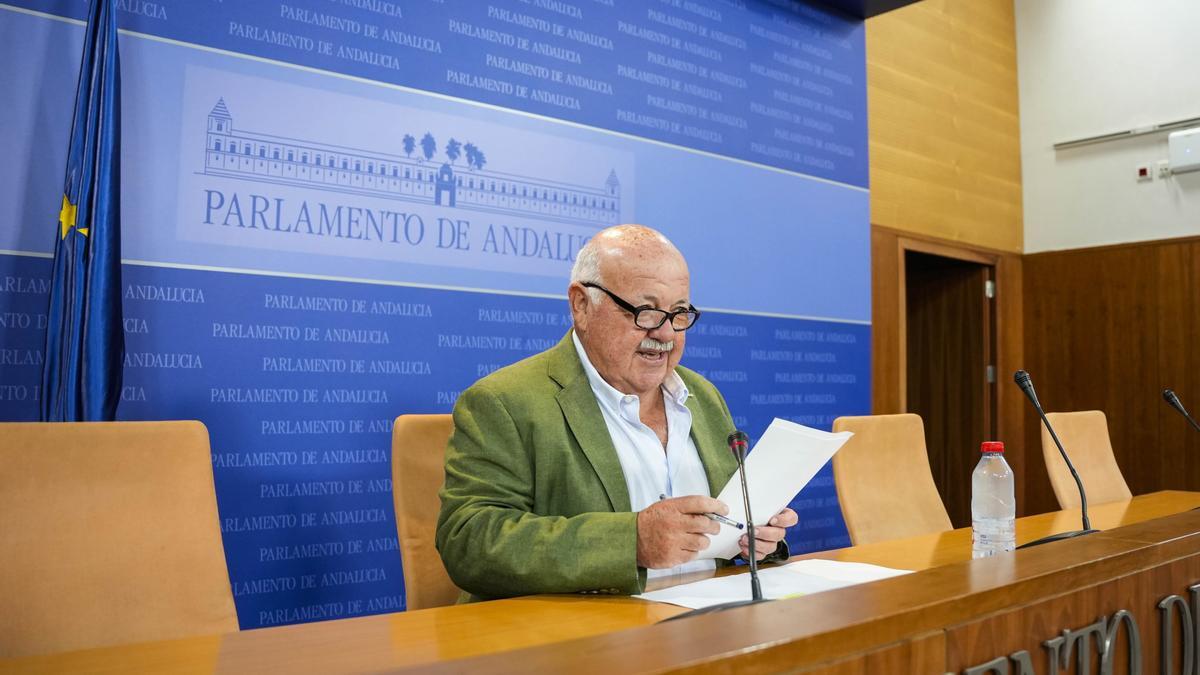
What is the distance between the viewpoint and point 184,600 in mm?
1564

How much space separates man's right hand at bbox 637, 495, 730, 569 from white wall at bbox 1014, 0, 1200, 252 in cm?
558

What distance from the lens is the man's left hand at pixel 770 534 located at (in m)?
1.63

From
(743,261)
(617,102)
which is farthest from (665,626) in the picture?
(743,261)

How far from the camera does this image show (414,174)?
325cm

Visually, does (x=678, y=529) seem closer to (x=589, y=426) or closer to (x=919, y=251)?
(x=589, y=426)

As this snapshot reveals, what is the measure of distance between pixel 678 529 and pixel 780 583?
0.83 ft

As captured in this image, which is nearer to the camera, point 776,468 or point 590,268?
point 776,468

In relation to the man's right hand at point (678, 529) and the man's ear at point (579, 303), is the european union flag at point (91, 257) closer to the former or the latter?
the man's ear at point (579, 303)

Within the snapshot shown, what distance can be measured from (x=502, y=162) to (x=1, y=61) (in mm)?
1648

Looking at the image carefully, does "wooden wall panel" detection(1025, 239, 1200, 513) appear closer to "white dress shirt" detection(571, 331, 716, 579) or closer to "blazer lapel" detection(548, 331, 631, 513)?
"white dress shirt" detection(571, 331, 716, 579)

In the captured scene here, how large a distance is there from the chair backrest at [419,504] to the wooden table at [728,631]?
0.48 meters

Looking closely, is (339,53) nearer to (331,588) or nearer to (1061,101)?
(331,588)

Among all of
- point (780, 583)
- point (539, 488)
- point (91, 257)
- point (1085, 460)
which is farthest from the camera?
point (1085, 460)

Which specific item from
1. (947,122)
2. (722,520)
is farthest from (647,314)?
(947,122)
